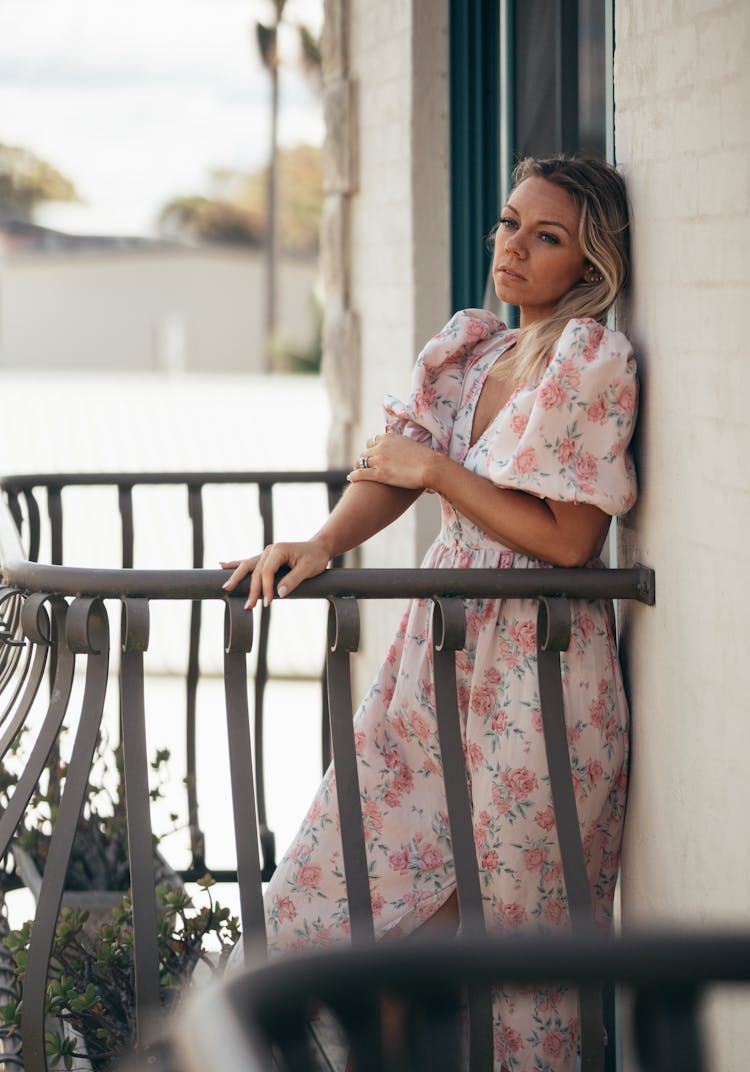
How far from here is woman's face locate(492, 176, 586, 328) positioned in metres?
2.62

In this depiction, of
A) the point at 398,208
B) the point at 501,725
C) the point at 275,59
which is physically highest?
the point at 275,59

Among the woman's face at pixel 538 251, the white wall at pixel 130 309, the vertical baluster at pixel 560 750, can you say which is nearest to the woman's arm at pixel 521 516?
the vertical baluster at pixel 560 750

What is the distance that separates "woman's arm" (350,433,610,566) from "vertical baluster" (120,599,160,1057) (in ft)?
1.74

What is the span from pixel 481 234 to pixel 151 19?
65620mm

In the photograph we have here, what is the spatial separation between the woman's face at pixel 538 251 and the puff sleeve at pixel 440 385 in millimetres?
179

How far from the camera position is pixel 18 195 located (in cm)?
6384

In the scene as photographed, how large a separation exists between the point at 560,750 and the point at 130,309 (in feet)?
156

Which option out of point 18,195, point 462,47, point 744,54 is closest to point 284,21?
point 18,195

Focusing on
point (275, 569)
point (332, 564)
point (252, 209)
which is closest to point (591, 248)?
point (275, 569)

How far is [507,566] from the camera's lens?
2586 millimetres

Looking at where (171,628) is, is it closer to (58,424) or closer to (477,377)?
(58,424)

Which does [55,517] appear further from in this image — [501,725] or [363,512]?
[501,725]

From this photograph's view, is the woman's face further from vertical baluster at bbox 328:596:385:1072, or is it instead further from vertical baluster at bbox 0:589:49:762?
vertical baluster at bbox 0:589:49:762

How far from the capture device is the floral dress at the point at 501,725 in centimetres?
242
